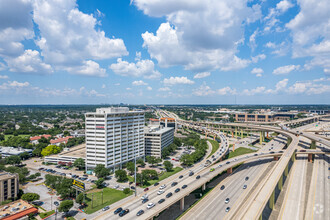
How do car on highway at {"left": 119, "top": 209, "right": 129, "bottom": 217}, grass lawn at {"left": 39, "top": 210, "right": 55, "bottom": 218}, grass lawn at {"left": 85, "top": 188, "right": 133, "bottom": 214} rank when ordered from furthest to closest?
grass lawn at {"left": 85, "top": 188, "right": 133, "bottom": 214} < grass lawn at {"left": 39, "top": 210, "right": 55, "bottom": 218} < car on highway at {"left": 119, "top": 209, "right": 129, "bottom": 217}

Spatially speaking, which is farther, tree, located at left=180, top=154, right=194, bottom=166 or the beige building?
tree, located at left=180, top=154, right=194, bottom=166

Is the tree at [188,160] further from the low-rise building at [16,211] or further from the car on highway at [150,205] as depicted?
the low-rise building at [16,211]

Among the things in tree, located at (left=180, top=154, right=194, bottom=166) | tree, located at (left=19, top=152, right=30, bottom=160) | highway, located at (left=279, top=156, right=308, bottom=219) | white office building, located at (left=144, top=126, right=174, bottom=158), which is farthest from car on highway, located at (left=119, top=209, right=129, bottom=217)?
tree, located at (left=19, top=152, right=30, bottom=160)

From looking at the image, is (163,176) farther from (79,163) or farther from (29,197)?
(29,197)

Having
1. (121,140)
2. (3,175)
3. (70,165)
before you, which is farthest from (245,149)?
(3,175)

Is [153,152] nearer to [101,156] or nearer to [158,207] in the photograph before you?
[101,156]

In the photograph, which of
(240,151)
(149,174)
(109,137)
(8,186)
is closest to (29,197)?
(8,186)

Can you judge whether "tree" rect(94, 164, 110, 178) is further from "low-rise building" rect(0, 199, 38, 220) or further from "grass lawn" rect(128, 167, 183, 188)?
"low-rise building" rect(0, 199, 38, 220)
